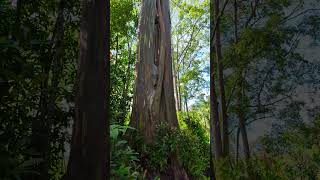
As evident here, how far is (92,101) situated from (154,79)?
4.48 meters

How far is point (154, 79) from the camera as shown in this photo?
691cm

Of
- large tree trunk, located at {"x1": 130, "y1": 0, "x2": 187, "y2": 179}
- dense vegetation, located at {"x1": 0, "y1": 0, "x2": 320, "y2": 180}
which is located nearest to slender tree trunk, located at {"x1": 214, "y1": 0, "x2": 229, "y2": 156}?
dense vegetation, located at {"x1": 0, "y1": 0, "x2": 320, "y2": 180}

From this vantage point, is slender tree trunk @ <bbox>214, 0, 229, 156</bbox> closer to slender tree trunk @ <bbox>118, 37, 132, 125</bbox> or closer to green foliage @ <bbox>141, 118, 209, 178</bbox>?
green foliage @ <bbox>141, 118, 209, 178</bbox>

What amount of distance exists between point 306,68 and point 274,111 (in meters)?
0.38

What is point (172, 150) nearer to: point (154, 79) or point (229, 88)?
point (154, 79)

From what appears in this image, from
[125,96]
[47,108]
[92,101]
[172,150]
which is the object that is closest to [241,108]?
[92,101]

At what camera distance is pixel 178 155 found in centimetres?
641

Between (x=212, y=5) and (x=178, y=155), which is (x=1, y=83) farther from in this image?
(x=178, y=155)

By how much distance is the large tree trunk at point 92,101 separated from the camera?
94.5 inches

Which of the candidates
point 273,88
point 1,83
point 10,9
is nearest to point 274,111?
point 273,88

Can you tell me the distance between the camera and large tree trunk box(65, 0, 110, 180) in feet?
7.88

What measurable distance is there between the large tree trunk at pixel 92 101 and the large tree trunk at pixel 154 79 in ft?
12.5

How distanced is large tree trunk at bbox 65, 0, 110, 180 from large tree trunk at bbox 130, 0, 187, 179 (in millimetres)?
3819

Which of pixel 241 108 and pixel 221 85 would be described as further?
pixel 221 85
